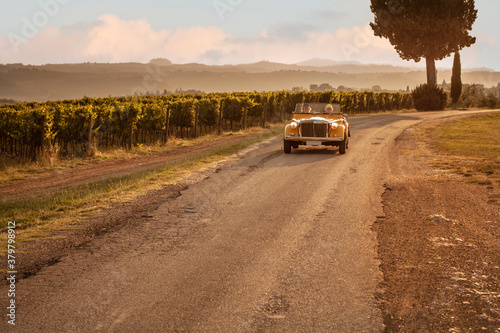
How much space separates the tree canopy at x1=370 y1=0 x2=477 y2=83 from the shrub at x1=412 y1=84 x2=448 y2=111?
3930mm

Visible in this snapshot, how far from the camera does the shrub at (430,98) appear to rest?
5994cm

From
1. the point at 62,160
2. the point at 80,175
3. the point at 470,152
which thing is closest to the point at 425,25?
the point at 470,152

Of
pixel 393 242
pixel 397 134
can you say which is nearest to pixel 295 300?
pixel 393 242

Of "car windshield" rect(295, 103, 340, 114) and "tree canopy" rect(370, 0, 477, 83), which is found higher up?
"tree canopy" rect(370, 0, 477, 83)

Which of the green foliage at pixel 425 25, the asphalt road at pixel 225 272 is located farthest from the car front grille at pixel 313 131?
the green foliage at pixel 425 25

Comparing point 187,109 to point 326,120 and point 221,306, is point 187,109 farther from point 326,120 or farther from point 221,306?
point 221,306

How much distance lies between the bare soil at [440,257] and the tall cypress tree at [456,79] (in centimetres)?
5989

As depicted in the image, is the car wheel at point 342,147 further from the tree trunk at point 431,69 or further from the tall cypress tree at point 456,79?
the tall cypress tree at point 456,79

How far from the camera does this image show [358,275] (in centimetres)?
616

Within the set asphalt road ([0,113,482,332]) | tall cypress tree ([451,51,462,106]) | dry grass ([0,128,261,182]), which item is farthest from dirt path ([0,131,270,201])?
tall cypress tree ([451,51,462,106])

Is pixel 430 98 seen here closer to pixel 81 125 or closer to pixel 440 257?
pixel 81 125

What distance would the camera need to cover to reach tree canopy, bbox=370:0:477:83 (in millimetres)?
55562

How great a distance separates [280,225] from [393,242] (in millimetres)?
2031

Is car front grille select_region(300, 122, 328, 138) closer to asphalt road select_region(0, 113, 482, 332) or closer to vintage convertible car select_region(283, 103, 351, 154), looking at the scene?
vintage convertible car select_region(283, 103, 351, 154)
